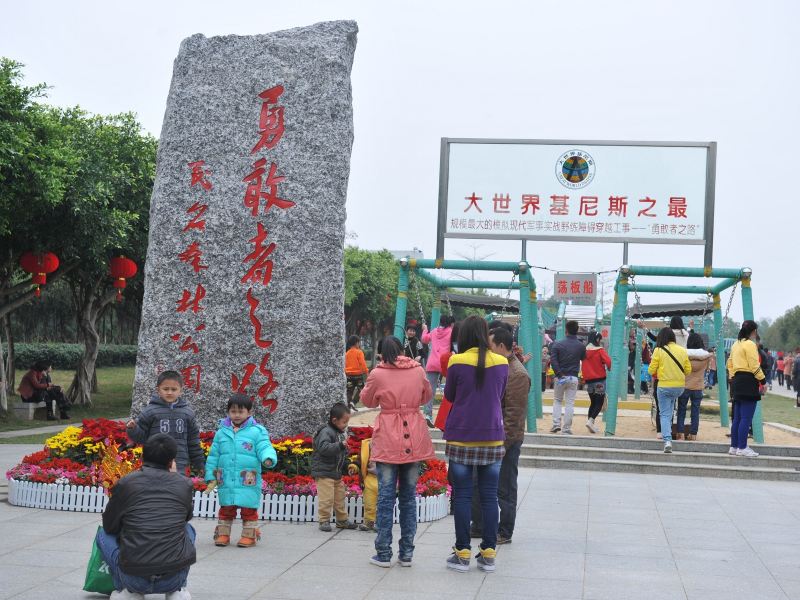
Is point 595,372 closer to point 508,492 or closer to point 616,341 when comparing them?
point 616,341

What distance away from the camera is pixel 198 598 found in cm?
582

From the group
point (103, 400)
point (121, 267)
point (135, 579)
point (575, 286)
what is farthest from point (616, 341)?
point (103, 400)

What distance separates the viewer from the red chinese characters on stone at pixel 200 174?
997 centimetres

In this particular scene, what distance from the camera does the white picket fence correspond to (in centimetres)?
838

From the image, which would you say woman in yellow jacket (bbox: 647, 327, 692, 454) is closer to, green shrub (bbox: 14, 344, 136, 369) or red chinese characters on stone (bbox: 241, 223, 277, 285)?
red chinese characters on stone (bbox: 241, 223, 277, 285)

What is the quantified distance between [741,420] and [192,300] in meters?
7.02

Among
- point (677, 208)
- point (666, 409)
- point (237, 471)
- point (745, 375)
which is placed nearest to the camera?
point (237, 471)

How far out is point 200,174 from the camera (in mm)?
10008

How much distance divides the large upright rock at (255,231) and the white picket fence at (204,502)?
1.27m

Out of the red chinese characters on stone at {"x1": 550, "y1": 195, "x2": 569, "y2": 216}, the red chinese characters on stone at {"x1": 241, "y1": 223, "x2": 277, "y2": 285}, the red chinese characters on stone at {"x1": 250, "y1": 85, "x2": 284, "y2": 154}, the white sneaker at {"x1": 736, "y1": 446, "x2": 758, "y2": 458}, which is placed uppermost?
the red chinese characters on stone at {"x1": 550, "y1": 195, "x2": 569, "y2": 216}

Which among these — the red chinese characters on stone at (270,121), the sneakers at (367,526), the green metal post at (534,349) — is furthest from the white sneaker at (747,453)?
the red chinese characters on stone at (270,121)

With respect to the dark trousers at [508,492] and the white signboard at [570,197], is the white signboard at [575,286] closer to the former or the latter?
the white signboard at [570,197]

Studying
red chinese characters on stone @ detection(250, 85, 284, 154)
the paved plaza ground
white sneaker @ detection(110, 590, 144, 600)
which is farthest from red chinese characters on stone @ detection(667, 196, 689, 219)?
white sneaker @ detection(110, 590, 144, 600)

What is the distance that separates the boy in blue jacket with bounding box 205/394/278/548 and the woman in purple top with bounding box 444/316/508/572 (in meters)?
1.42
